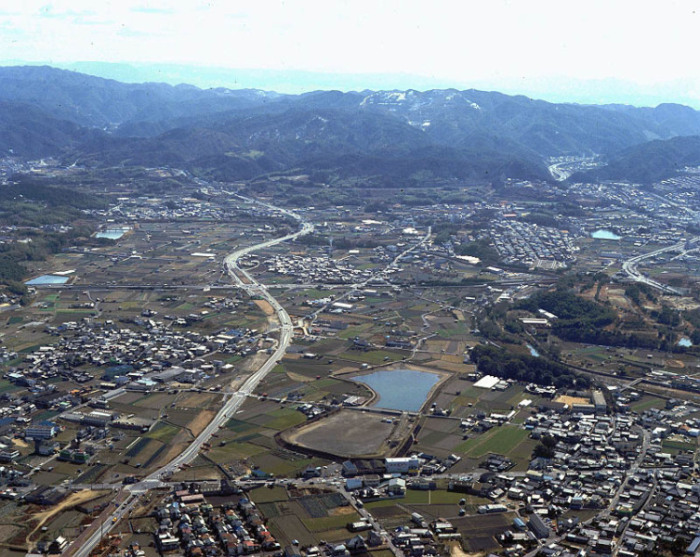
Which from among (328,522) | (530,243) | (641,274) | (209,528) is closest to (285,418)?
(328,522)

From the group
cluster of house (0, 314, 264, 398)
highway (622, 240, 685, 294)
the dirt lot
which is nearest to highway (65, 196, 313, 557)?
cluster of house (0, 314, 264, 398)

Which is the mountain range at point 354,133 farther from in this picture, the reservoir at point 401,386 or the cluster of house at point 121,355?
the reservoir at point 401,386

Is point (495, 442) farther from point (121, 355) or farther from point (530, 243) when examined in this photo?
point (530, 243)

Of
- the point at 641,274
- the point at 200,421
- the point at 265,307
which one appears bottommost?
the point at 265,307

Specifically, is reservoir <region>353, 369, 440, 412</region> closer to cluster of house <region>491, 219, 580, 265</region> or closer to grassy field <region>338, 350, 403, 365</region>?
grassy field <region>338, 350, 403, 365</region>

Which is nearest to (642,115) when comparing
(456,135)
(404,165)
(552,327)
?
(456,135)

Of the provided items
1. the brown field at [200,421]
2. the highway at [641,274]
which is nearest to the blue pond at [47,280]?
the brown field at [200,421]

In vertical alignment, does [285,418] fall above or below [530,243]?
below
